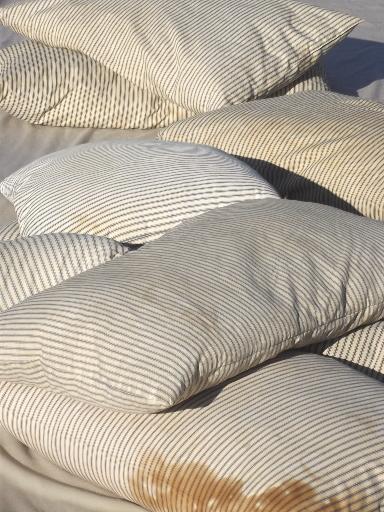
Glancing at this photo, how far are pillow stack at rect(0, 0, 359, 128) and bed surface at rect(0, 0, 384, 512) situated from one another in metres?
0.04

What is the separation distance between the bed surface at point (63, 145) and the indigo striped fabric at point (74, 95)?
0.09 feet

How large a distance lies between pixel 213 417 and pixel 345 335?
0.29 meters

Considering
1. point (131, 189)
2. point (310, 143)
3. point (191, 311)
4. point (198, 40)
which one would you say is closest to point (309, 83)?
point (198, 40)

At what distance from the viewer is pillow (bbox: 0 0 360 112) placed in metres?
1.90

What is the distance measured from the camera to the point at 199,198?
1.38m

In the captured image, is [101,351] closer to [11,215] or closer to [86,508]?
[86,508]

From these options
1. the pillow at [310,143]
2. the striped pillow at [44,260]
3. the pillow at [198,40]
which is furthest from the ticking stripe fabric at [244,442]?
the pillow at [198,40]

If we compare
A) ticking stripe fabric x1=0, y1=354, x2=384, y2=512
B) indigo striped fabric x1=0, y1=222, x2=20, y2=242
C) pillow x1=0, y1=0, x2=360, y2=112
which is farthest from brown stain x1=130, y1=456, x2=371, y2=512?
pillow x1=0, y1=0, x2=360, y2=112

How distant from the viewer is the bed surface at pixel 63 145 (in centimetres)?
107

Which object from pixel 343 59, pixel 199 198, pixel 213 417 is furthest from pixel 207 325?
pixel 343 59

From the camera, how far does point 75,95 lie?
78.4 inches

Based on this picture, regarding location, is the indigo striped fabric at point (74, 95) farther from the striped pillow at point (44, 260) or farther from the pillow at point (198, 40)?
the striped pillow at point (44, 260)

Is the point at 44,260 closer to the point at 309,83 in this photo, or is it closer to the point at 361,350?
the point at 361,350

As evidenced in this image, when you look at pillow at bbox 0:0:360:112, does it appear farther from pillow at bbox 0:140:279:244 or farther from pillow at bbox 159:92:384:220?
pillow at bbox 0:140:279:244
